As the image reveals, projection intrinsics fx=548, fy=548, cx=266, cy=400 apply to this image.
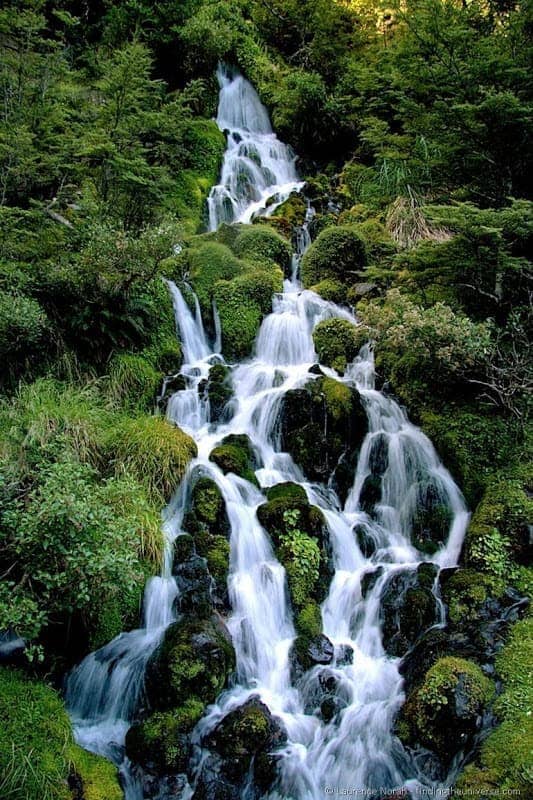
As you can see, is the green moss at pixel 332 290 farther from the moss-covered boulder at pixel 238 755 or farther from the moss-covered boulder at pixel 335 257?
the moss-covered boulder at pixel 238 755

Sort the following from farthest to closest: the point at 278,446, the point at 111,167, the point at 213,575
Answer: the point at 111,167 < the point at 278,446 < the point at 213,575

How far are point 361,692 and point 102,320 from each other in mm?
6454

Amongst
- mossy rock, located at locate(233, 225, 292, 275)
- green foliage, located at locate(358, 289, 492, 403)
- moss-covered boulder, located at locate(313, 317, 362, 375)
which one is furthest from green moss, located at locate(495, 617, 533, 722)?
mossy rock, located at locate(233, 225, 292, 275)

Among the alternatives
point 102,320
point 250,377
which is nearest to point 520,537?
point 250,377

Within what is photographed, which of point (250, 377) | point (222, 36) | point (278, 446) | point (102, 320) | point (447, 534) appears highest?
point (222, 36)

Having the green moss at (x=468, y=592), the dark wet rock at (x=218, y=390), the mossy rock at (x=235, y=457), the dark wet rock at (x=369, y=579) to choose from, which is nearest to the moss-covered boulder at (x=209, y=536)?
the mossy rock at (x=235, y=457)

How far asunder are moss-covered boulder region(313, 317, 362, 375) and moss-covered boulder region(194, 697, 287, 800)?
6.20 metres

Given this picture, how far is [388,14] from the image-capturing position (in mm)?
18594

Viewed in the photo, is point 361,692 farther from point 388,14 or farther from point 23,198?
point 388,14

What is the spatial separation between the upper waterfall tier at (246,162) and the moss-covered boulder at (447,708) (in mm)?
11809

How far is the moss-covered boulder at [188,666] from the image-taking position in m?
5.36

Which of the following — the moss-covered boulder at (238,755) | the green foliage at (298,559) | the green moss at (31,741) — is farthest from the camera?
the green foliage at (298,559)

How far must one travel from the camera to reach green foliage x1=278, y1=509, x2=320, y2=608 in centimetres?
674

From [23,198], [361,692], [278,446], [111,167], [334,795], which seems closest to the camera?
[334,795]
